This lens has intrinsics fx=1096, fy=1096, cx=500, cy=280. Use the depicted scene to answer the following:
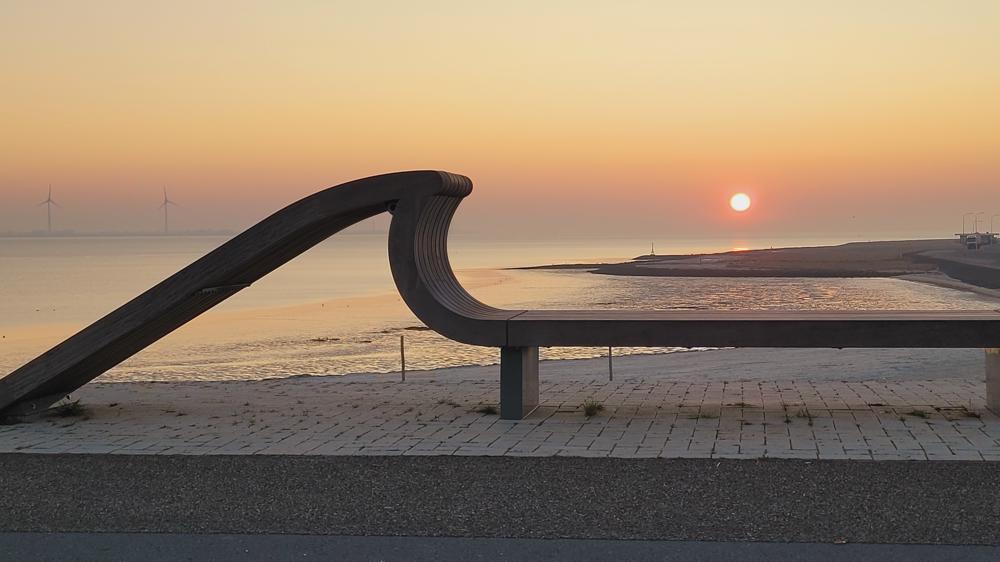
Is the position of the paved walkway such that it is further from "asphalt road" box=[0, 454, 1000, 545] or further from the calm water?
the calm water

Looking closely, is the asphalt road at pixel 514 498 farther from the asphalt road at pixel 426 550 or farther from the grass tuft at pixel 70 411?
the grass tuft at pixel 70 411

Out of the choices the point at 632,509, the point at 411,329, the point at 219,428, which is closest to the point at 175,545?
the point at 632,509

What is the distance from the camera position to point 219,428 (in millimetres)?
9133

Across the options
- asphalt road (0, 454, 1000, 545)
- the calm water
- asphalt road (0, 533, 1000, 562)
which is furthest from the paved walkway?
the calm water

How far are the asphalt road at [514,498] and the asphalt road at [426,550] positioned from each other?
0.12 m

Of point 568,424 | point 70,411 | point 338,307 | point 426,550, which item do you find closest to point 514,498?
point 426,550

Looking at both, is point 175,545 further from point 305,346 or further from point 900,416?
point 305,346

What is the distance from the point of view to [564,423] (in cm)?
901

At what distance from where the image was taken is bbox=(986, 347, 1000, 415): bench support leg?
898 cm

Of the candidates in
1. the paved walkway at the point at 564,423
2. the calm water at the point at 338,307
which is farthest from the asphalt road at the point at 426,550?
the calm water at the point at 338,307

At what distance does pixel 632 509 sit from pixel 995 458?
9.02ft

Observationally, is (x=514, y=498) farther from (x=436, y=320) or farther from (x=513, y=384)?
(x=436, y=320)

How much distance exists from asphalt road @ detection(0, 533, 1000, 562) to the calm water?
13944 millimetres

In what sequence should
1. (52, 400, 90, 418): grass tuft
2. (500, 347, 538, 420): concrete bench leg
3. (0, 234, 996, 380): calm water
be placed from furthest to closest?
(0, 234, 996, 380): calm water
(52, 400, 90, 418): grass tuft
(500, 347, 538, 420): concrete bench leg
